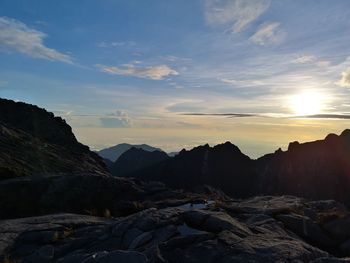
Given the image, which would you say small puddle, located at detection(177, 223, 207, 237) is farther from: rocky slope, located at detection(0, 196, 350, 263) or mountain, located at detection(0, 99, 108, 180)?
mountain, located at detection(0, 99, 108, 180)

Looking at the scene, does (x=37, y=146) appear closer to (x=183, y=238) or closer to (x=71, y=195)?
(x=71, y=195)

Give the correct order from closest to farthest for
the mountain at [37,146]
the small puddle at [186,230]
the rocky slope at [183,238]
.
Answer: the rocky slope at [183,238] < the small puddle at [186,230] < the mountain at [37,146]

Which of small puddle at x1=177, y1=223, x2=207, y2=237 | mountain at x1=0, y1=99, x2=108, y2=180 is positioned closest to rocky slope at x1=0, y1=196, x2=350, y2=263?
small puddle at x1=177, y1=223, x2=207, y2=237

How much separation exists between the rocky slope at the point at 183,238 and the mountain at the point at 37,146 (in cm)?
2652

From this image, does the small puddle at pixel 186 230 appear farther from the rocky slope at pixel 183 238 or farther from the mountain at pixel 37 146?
the mountain at pixel 37 146

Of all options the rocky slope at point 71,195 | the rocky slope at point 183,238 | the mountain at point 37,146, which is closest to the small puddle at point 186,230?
the rocky slope at point 183,238

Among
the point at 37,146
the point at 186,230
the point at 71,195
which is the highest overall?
the point at 186,230

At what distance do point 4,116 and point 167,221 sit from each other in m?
168

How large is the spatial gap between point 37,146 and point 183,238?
11505 centimetres

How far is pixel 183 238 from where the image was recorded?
54.3ft

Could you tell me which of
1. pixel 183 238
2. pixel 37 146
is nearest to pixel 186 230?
pixel 183 238

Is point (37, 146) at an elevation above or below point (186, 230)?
below

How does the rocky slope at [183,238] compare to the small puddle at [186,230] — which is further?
the small puddle at [186,230]

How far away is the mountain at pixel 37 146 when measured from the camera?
92.7 m
